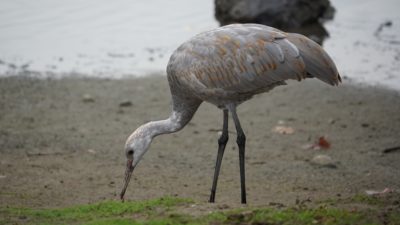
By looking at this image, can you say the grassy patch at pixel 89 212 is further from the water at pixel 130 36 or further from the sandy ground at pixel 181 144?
the water at pixel 130 36

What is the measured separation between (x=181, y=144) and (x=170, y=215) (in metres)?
4.31

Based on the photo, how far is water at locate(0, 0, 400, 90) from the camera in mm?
14711

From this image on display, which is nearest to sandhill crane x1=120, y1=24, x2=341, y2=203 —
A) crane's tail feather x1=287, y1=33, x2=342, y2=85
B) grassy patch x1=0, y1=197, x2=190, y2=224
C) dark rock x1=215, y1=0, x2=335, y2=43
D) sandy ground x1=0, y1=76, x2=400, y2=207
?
crane's tail feather x1=287, y1=33, x2=342, y2=85

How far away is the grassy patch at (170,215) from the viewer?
21.5 feet

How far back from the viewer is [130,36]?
1691 centimetres

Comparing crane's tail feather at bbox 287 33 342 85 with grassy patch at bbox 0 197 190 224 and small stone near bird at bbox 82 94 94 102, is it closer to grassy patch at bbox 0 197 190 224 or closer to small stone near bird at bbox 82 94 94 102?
grassy patch at bbox 0 197 190 224

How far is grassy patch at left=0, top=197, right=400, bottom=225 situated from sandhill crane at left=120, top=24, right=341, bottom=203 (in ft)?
2.92

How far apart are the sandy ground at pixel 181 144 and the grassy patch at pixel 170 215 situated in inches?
37.0

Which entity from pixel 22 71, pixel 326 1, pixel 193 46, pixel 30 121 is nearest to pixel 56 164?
pixel 30 121

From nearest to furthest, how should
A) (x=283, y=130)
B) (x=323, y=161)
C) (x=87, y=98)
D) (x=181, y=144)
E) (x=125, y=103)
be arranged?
1. (x=323, y=161)
2. (x=181, y=144)
3. (x=283, y=130)
4. (x=125, y=103)
5. (x=87, y=98)

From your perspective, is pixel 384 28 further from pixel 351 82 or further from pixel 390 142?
pixel 390 142

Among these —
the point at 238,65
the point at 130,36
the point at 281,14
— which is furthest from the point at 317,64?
the point at 130,36

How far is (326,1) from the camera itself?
1817 centimetres

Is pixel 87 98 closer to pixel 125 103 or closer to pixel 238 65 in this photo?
pixel 125 103
